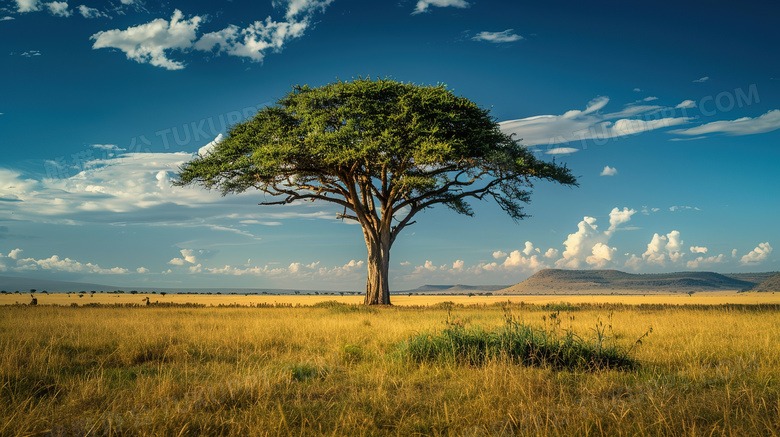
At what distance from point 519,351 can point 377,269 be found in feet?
69.6

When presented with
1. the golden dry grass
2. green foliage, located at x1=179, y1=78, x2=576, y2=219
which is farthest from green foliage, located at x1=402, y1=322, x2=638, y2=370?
the golden dry grass

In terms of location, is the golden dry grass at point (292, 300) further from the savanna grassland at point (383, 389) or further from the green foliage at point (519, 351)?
the green foliage at point (519, 351)

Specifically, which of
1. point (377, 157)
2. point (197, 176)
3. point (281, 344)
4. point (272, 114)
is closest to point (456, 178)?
point (377, 157)

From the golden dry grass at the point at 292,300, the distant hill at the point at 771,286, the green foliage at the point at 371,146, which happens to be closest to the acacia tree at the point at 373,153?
the green foliage at the point at 371,146

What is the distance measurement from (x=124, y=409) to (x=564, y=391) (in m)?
5.67

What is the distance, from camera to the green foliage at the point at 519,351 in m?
8.48

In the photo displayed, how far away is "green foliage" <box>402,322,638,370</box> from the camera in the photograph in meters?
8.48

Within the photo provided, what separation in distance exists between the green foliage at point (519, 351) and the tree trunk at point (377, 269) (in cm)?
1992

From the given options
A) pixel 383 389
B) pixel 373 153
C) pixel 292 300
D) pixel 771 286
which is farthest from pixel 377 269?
pixel 771 286

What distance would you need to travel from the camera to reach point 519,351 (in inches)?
350

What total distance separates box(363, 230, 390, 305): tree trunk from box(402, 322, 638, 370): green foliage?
19.9 metres

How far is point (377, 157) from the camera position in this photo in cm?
2623

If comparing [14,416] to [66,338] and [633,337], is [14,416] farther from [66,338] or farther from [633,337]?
[633,337]

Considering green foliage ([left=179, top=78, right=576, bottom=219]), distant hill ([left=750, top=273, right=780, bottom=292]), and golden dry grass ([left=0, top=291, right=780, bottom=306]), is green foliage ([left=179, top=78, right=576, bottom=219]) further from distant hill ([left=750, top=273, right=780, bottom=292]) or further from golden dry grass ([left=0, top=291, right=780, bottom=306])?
distant hill ([left=750, top=273, right=780, bottom=292])
